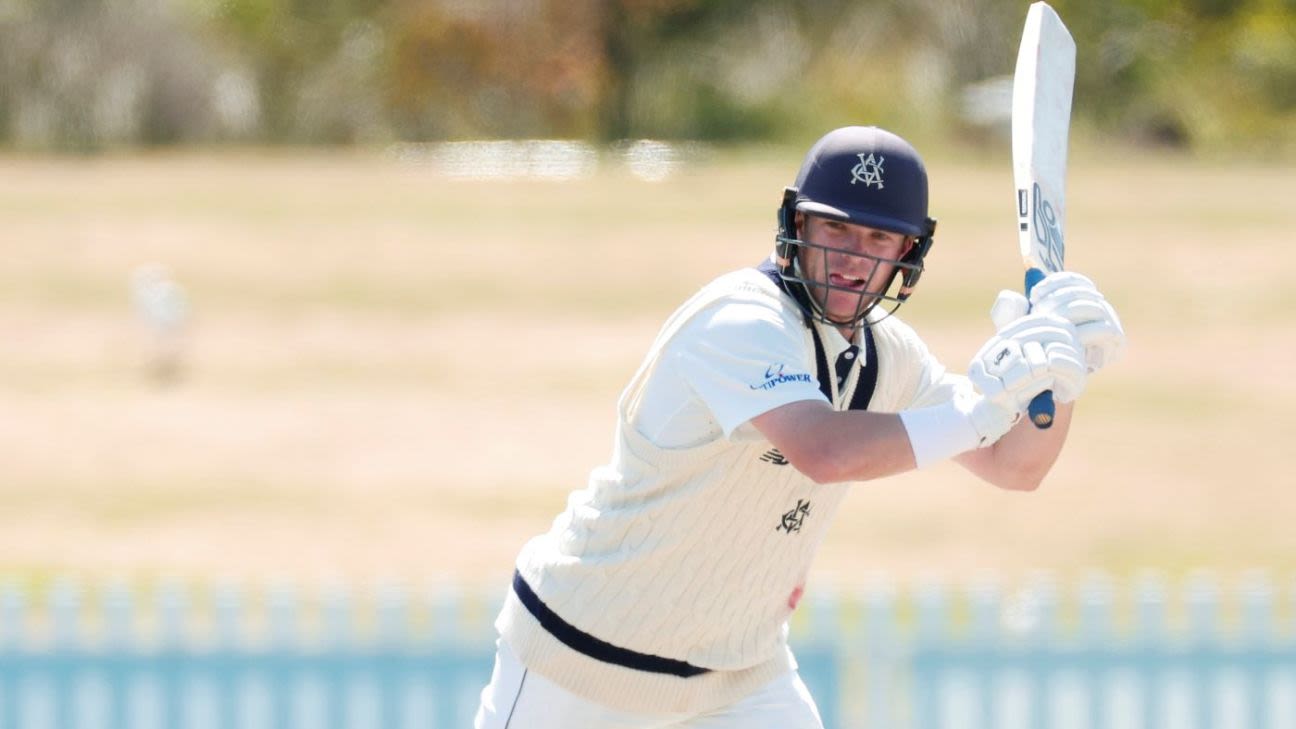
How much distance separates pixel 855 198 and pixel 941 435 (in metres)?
0.45

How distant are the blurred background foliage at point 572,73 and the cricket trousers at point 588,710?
1079 inches

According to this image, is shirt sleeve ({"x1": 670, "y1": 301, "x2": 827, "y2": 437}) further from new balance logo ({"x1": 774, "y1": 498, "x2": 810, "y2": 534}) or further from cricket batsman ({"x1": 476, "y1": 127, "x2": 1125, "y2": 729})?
new balance logo ({"x1": 774, "y1": 498, "x2": 810, "y2": 534})

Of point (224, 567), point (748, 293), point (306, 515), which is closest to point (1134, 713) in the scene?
point (748, 293)

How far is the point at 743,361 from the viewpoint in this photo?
129 inches

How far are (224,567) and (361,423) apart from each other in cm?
462

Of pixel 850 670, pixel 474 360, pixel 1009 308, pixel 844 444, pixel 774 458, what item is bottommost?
pixel 474 360

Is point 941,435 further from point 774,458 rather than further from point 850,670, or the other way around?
point 850,670

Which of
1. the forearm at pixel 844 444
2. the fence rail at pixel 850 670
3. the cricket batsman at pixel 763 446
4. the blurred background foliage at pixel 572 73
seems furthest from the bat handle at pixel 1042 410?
the blurred background foliage at pixel 572 73

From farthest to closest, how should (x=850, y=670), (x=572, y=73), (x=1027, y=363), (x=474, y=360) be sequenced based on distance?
(x=572, y=73) < (x=474, y=360) < (x=850, y=670) < (x=1027, y=363)

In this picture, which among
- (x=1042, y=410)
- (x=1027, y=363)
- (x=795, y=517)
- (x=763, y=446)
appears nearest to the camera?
(x=1027, y=363)

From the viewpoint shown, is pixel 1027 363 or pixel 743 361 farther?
pixel 743 361

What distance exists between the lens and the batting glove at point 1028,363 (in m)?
3.08

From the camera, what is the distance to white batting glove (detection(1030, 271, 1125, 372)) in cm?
317

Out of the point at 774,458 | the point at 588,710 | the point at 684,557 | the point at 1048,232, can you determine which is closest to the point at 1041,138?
the point at 1048,232
